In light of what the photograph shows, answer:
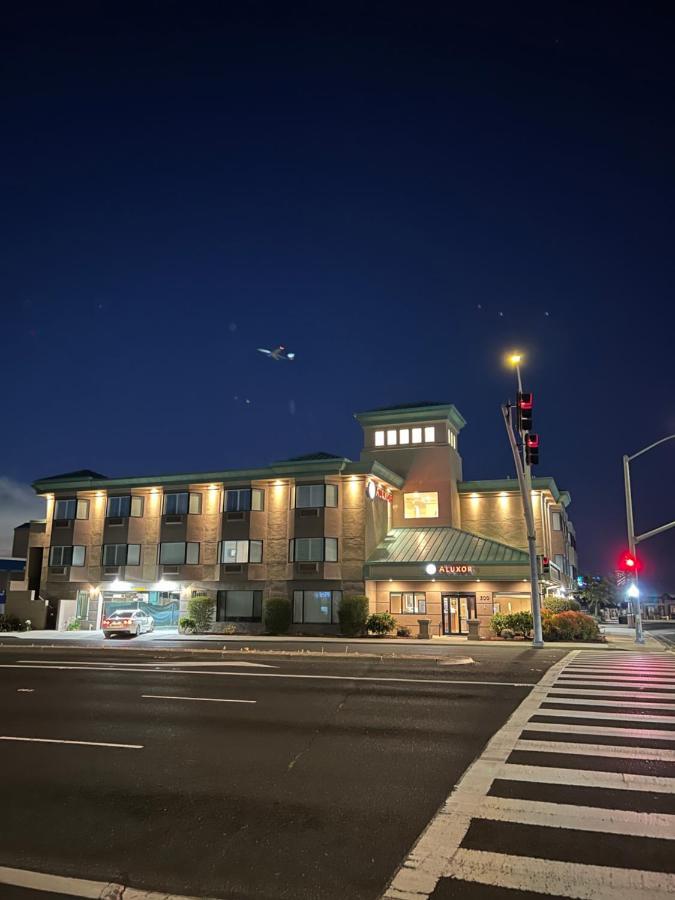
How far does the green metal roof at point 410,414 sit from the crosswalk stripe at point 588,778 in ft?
126

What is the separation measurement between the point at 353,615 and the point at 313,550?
15.6 ft

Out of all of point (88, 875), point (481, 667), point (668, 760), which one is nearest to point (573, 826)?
point (668, 760)

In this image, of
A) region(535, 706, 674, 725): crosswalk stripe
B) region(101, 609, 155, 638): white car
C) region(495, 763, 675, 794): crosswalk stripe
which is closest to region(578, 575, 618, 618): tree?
region(101, 609, 155, 638): white car

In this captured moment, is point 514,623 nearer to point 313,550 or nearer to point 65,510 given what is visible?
point 313,550

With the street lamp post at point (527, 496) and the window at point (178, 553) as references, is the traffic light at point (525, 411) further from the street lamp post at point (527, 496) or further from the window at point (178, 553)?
the window at point (178, 553)

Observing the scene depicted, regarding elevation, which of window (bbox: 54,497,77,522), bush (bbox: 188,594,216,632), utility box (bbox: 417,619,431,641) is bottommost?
utility box (bbox: 417,619,431,641)

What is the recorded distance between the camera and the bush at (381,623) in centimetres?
3706

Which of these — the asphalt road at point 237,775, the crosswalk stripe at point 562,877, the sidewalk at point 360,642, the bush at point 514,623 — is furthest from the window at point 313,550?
the crosswalk stripe at point 562,877

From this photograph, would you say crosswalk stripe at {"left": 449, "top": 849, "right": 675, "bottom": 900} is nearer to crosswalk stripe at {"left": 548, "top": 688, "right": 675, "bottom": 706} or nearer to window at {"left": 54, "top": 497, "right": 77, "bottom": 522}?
crosswalk stripe at {"left": 548, "top": 688, "right": 675, "bottom": 706}

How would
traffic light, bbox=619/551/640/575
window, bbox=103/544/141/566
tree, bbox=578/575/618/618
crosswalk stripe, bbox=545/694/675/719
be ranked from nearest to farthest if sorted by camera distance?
1. crosswalk stripe, bbox=545/694/675/719
2. traffic light, bbox=619/551/640/575
3. window, bbox=103/544/141/566
4. tree, bbox=578/575/618/618

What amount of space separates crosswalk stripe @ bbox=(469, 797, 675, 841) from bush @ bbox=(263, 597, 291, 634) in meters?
32.5

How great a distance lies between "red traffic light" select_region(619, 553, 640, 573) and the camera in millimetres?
31469

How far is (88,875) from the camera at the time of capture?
17.6 ft

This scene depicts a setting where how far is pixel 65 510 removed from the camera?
4638cm
